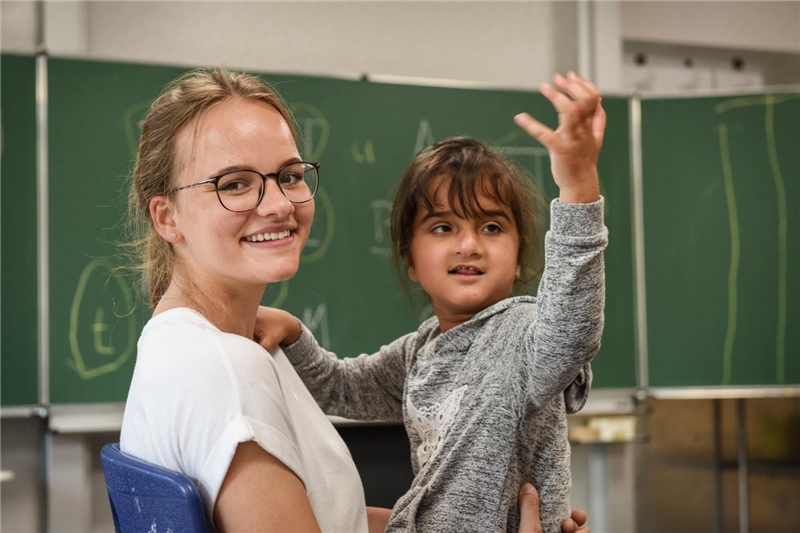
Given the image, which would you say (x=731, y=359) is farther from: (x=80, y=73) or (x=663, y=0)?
(x=80, y=73)

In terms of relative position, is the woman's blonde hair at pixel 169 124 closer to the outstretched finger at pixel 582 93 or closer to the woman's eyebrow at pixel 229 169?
the woman's eyebrow at pixel 229 169

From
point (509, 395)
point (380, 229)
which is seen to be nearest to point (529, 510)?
point (509, 395)

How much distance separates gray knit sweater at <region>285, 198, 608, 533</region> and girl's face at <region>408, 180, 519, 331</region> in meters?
0.05

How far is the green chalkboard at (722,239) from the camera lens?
3.56 m

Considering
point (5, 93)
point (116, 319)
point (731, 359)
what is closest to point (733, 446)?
point (731, 359)

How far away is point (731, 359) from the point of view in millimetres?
3553

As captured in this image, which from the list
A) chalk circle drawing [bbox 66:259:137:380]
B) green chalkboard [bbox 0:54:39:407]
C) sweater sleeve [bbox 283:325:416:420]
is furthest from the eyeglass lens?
green chalkboard [bbox 0:54:39:407]

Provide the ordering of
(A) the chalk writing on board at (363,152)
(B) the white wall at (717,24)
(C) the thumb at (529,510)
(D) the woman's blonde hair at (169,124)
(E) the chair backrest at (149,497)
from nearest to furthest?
1. (E) the chair backrest at (149,497)
2. (D) the woman's blonde hair at (169,124)
3. (C) the thumb at (529,510)
4. (A) the chalk writing on board at (363,152)
5. (B) the white wall at (717,24)

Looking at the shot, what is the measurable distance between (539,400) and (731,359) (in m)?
2.61

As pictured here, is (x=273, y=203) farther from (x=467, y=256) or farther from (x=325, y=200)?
(x=325, y=200)

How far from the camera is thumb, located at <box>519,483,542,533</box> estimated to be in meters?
1.27

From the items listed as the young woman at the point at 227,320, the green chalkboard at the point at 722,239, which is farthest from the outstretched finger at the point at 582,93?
the green chalkboard at the point at 722,239

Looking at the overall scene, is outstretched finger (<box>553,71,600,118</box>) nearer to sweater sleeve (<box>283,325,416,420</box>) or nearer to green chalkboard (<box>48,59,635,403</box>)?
sweater sleeve (<box>283,325,416,420</box>)

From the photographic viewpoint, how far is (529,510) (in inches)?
50.8
